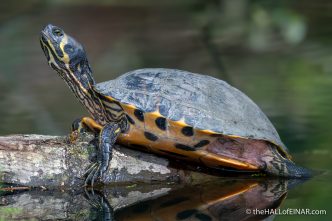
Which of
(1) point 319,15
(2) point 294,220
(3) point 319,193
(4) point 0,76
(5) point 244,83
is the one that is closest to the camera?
(2) point 294,220

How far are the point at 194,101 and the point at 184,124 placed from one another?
16cm

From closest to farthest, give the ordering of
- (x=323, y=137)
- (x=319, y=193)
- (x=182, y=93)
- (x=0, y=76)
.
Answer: (x=319, y=193) → (x=182, y=93) → (x=323, y=137) → (x=0, y=76)

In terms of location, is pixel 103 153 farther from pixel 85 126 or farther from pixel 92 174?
pixel 85 126

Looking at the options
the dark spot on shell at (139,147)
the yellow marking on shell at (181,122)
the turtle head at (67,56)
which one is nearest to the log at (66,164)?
the dark spot on shell at (139,147)

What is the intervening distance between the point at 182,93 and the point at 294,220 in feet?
3.09

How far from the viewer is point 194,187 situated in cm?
353

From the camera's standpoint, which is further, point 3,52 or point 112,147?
point 3,52

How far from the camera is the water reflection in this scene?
121 inches

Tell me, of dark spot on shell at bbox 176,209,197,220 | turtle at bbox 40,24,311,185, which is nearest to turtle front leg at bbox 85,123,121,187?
turtle at bbox 40,24,311,185

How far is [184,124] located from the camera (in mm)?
3484

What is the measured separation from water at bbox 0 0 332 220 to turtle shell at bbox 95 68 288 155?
293mm

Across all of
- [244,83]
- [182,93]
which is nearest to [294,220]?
[182,93]

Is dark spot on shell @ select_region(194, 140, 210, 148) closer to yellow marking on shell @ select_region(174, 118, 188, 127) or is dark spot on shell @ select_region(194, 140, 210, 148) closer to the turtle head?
yellow marking on shell @ select_region(174, 118, 188, 127)

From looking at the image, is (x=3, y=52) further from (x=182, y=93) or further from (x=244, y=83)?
(x=182, y=93)
